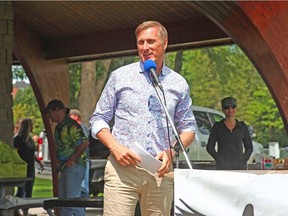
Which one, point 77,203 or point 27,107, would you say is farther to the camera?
point 27,107

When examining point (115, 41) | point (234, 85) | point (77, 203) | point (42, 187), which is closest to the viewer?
point (77, 203)

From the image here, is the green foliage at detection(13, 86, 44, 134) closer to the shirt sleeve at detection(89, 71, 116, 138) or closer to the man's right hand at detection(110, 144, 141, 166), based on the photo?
the shirt sleeve at detection(89, 71, 116, 138)

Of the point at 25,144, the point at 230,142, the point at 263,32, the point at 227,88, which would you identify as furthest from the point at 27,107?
the point at 263,32

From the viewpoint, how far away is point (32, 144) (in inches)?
462

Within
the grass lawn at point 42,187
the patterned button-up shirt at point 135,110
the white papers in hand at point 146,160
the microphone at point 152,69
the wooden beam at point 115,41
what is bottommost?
the grass lawn at point 42,187

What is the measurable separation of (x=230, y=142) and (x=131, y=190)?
548 cm

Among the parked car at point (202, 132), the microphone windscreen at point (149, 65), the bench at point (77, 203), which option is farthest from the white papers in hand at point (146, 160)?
the parked car at point (202, 132)

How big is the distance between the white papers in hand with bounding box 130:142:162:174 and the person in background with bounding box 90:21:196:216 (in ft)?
0.09

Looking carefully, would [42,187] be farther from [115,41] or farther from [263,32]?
[263,32]

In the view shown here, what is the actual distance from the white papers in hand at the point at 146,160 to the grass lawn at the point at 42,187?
49.0ft

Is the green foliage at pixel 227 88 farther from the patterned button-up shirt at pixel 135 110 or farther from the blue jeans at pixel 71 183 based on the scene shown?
the patterned button-up shirt at pixel 135 110

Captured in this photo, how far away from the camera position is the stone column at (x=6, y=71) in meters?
9.95

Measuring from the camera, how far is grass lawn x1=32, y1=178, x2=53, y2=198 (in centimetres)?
1929

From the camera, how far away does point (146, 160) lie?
3.84 metres
